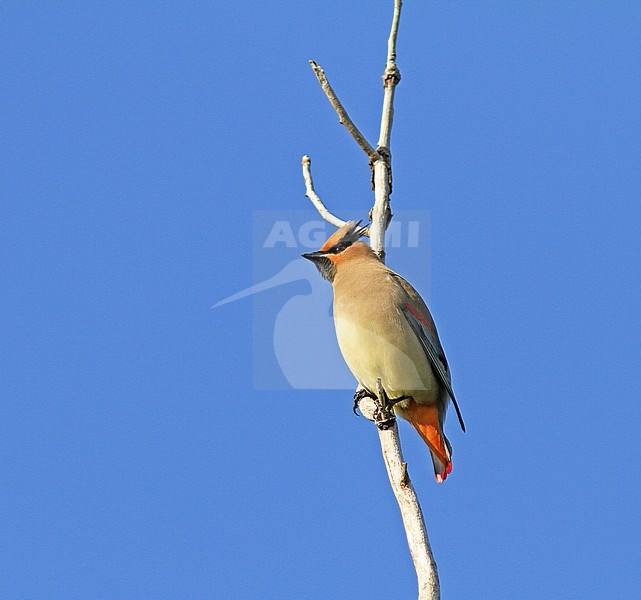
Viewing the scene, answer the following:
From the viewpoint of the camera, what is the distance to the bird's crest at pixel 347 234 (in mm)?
5691

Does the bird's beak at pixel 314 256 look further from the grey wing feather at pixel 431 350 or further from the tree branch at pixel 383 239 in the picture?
the grey wing feather at pixel 431 350

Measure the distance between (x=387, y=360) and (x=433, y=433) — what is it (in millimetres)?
461

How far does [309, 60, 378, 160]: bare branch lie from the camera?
209 inches

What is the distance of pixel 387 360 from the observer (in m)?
5.19

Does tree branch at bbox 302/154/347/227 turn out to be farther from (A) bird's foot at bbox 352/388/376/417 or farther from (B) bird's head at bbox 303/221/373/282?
(A) bird's foot at bbox 352/388/376/417

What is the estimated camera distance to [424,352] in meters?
5.39

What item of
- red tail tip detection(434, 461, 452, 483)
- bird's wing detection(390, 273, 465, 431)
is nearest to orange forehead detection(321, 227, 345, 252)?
bird's wing detection(390, 273, 465, 431)

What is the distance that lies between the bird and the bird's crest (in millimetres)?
166

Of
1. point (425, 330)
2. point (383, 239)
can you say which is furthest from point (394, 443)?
point (383, 239)

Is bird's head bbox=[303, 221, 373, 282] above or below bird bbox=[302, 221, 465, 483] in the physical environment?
above

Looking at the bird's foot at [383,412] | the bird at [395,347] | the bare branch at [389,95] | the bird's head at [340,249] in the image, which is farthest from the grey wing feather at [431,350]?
the bare branch at [389,95]

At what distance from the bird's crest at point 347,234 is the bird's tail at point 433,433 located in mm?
1039

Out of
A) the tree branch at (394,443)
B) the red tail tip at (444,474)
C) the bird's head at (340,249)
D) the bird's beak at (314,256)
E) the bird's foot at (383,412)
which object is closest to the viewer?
the tree branch at (394,443)

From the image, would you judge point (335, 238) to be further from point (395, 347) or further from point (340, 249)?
point (395, 347)
